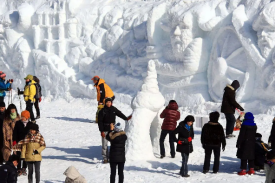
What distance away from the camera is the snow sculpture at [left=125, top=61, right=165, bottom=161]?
9.56 meters

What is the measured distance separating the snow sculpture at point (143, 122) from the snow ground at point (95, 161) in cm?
21

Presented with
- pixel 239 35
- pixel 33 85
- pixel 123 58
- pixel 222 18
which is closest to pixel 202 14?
pixel 222 18

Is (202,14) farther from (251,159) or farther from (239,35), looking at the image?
(251,159)

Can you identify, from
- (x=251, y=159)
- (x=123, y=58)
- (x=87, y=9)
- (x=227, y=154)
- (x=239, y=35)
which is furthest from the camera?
(x=87, y=9)

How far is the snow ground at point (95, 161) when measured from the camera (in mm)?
8531

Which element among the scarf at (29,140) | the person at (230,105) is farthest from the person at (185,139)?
the person at (230,105)

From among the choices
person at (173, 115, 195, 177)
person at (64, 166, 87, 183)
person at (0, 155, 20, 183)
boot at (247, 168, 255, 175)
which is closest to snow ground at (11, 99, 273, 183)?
boot at (247, 168, 255, 175)

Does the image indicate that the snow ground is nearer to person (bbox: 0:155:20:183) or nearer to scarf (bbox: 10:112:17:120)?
scarf (bbox: 10:112:17:120)

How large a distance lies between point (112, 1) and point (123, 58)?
3.67 meters

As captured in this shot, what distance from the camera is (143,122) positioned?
9609 mm

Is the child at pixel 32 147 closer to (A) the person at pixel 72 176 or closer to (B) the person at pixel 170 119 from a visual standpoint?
(A) the person at pixel 72 176

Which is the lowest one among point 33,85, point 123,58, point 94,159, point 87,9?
point 94,159

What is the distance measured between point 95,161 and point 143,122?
126cm

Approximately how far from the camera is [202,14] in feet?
48.8
